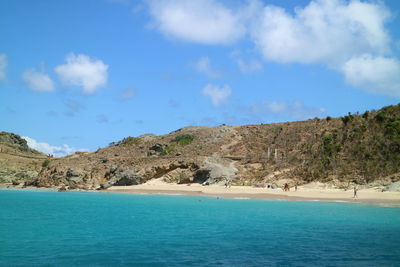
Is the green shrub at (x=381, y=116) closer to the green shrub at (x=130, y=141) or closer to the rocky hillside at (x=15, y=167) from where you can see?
the green shrub at (x=130, y=141)

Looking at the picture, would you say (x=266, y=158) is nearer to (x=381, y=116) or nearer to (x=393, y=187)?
(x=381, y=116)

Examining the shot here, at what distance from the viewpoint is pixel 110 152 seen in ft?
248

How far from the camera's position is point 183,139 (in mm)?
74188

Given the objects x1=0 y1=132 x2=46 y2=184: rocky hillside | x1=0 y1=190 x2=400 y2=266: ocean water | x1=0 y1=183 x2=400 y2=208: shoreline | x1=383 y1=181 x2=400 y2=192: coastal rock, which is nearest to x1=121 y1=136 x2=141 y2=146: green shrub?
x1=0 y1=132 x2=46 y2=184: rocky hillside

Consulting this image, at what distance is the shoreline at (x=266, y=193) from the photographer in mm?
34344

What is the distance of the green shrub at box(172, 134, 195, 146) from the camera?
72.7 metres

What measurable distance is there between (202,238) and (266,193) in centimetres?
2379

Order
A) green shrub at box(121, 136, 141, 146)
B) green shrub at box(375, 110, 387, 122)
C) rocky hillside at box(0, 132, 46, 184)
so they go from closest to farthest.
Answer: green shrub at box(375, 110, 387, 122) → rocky hillside at box(0, 132, 46, 184) → green shrub at box(121, 136, 141, 146)

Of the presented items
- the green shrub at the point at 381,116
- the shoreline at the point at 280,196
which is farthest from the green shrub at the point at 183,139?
the green shrub at the point at 381,116

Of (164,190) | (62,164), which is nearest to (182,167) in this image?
(164,190)

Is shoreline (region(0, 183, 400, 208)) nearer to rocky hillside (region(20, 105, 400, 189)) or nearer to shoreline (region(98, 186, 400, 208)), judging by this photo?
shoreline (region(98, 186, 400, 208))

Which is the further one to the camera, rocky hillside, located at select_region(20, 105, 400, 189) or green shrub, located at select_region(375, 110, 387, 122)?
green shrub, located at select_region(375, 110, 387, 122)

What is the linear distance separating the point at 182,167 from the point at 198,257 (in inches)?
1703

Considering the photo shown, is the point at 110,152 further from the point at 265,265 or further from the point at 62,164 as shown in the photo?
the point at 265,265
